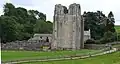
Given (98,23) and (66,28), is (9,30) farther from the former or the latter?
(98,23)

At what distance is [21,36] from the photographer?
115 metres

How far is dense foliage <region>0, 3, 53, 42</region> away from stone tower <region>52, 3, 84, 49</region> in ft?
68.3

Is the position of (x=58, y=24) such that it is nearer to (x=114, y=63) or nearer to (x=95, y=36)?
(x=95, y=36)

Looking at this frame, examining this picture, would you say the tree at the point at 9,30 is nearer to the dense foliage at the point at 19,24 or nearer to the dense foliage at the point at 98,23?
the dense foliage at the point at 19,24

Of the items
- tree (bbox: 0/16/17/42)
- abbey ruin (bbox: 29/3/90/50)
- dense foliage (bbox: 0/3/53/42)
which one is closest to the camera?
abbey ruin (bbox: 29/3/90/50)

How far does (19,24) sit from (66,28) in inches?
1511

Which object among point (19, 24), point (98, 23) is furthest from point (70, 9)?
point (98, 23)

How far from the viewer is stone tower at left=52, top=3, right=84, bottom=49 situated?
88.3 meters

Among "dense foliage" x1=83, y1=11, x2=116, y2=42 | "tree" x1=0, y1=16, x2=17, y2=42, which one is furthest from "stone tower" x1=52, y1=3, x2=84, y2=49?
"dense foliage" x1=83, y1=11, x2=116, y2=42

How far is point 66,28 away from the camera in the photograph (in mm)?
89500

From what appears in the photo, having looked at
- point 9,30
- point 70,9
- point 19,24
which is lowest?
point 9,30

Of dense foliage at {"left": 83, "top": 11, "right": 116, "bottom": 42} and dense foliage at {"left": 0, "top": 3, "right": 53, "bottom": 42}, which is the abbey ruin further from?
dense foliage at {"left": 83, "top": 11, "right": 116, "bottom": 42}

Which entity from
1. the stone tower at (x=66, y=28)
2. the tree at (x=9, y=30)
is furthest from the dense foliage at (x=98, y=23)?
the tree at (x=9, y=30)

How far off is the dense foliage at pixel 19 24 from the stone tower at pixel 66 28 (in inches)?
820
